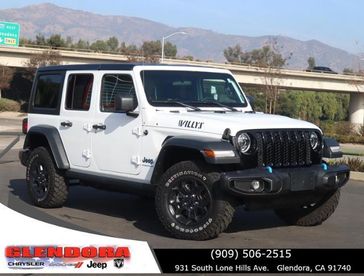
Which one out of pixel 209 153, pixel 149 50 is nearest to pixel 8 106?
pixel 149 50

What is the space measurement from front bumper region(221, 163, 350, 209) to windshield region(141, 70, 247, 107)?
1.59 metres

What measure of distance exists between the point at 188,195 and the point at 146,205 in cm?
262

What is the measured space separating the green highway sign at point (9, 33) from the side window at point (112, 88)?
56330 millimetres

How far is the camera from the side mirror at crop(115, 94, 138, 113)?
7.34 m

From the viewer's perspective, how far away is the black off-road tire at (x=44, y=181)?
8594 millimetres

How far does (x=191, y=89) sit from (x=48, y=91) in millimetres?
2524

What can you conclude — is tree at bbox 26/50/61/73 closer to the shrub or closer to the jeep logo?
the shrub

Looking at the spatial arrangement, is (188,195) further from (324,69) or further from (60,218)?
(324,69)

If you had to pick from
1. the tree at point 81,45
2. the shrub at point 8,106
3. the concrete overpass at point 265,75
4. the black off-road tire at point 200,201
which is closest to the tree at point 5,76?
the concrete overpass at point 265,75

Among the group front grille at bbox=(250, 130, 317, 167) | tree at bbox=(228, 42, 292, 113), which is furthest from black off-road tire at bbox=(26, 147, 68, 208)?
tree at bbox=(228, 42, 292, 113)

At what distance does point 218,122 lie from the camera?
6.73 m

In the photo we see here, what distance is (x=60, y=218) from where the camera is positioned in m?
8.08

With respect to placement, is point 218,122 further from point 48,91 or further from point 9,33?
point 9,33

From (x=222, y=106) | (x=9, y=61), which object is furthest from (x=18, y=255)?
(x=9, y=61)
